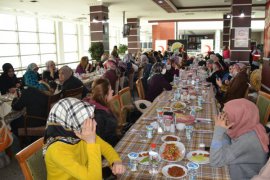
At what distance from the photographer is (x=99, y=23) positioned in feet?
33.2

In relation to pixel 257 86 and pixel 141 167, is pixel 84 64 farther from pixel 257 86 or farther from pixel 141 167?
pixel 141 167

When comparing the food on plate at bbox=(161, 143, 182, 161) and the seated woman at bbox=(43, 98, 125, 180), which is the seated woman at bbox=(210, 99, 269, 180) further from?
the seated woman at bbox=(43, 98, 125, 180)

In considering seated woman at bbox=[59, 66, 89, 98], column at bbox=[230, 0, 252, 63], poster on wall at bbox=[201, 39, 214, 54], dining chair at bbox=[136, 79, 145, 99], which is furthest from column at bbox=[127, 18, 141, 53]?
dining chair at bbox=[136, 79, 145, 99]

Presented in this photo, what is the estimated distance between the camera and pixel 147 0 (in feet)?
31.5

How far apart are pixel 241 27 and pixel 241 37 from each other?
12.1 inches

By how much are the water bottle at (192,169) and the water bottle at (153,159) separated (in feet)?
0.71

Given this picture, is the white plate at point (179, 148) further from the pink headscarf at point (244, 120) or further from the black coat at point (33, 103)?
the black coat at point (33, 103)

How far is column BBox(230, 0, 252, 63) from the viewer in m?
8.18

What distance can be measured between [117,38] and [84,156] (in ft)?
86.0

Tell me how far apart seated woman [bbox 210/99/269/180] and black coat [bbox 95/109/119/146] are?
942 mm

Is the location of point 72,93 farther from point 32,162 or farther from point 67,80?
point 32,162

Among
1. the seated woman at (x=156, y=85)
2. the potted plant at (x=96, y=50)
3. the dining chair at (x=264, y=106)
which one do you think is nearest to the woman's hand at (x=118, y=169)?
the dining chair at (x=264, y=106)

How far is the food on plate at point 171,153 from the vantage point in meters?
1.92

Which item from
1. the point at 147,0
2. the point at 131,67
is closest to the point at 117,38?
the point at 147,0
